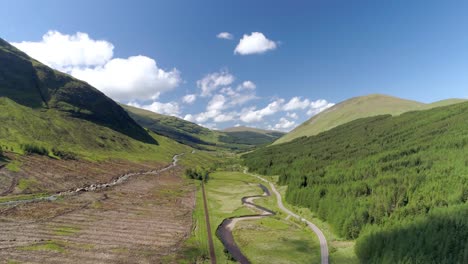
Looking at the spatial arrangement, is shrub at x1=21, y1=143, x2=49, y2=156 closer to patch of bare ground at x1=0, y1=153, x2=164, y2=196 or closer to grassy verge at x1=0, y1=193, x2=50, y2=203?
patch of bare ground at x1=0, y1=153, x2=164, y2=196

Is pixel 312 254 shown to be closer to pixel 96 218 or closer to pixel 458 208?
pixel 458 208

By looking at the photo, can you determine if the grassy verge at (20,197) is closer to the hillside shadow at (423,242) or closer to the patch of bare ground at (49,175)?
the patch of bare ground at (49,175)

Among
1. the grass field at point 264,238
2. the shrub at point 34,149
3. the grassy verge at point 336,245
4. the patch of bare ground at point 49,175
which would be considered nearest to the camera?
the grassy verge at point 336,245

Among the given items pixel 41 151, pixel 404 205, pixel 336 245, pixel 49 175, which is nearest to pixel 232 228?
pixel 336 245

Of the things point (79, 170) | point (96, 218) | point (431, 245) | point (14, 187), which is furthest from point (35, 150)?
point (431, 245)

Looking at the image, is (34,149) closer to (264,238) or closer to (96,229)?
(96,229)

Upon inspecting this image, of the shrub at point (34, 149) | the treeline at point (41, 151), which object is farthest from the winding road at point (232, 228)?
the shrub at point (34, 149)

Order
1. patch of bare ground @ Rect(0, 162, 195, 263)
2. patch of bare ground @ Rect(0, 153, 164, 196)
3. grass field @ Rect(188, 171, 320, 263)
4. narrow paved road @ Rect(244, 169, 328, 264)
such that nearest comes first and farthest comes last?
patch of bare ground @ Rect(0, 162, 195, 263) < grass field @ Rect(188, 171, 320, 263) < narrow paved road @ Rect(244, 169, 328, 264) < patch of bare ground @ Rect(0, 153, 164, 196)

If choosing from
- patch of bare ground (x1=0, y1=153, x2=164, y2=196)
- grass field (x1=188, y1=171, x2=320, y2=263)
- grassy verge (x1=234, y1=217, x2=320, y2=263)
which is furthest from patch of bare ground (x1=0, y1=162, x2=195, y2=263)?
grassy verge (x1=234, y1=217, x2=320, y2=263)
